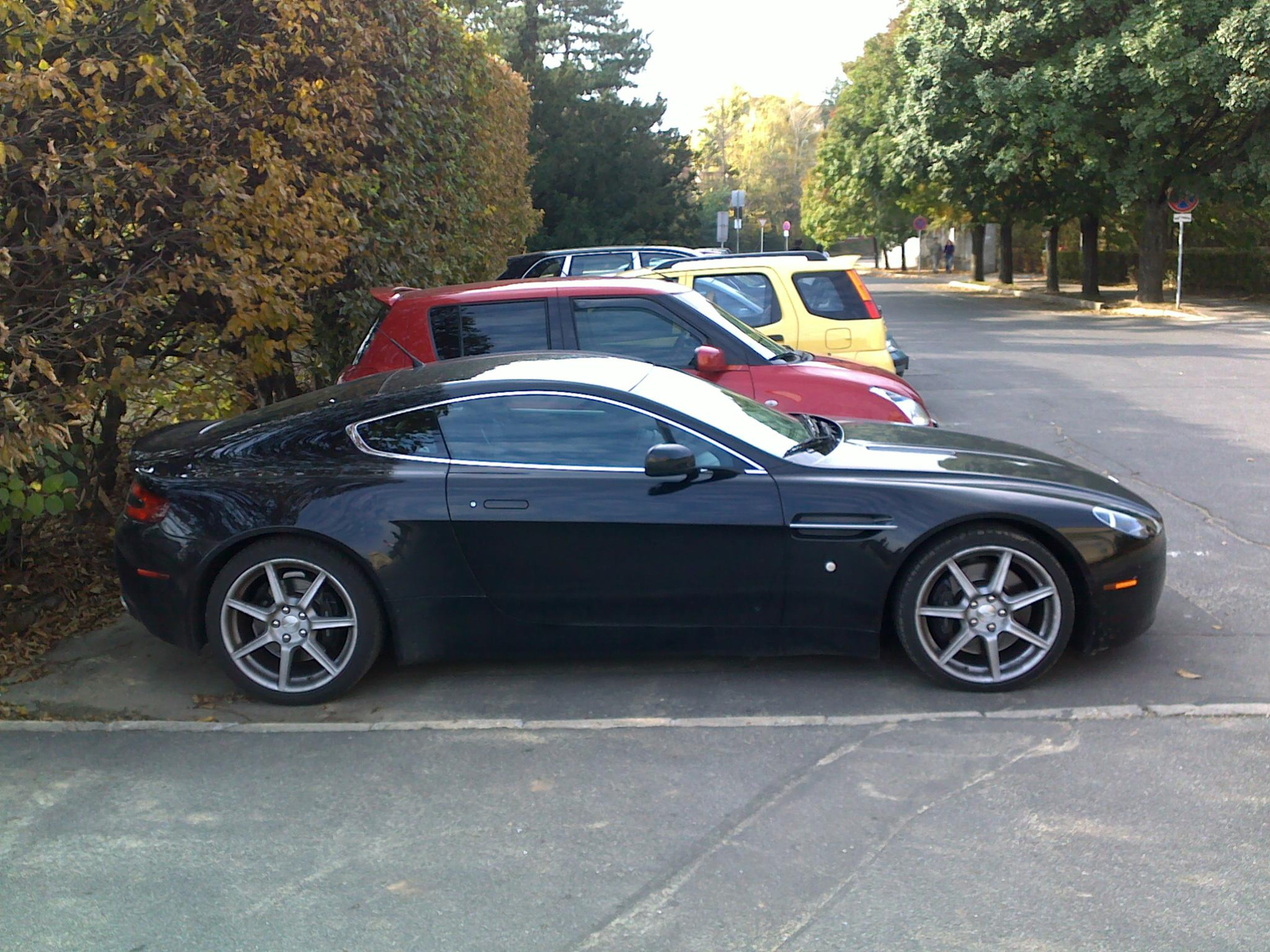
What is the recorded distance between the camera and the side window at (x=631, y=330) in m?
8.20

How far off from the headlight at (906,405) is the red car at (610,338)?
0.03ft

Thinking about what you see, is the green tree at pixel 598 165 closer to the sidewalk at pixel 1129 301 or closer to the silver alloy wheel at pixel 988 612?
the sidewalk at pixel 1129 301

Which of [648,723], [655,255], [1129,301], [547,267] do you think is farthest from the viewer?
[1129,301]

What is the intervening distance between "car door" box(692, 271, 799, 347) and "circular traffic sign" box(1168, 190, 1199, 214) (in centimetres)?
2191

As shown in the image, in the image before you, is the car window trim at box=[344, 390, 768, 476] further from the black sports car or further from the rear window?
the rear window

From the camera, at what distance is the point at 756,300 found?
36.2 ft

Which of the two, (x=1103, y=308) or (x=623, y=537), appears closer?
(x=623, y=537)

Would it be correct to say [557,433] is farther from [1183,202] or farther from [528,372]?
[1183,202]

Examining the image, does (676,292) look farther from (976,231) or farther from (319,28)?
(976,231)

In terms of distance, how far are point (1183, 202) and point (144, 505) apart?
28.8m

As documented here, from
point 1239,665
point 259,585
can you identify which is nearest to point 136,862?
point 259,585

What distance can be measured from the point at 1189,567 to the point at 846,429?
233 cm

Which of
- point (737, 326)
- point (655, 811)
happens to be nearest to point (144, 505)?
point (655, 811)

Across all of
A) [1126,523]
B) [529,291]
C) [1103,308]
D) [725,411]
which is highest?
[529,291]
